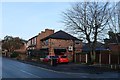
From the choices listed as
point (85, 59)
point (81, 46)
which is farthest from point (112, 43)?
point (81, 46)

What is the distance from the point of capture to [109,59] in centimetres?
4212

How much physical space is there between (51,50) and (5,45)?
48.7 meters

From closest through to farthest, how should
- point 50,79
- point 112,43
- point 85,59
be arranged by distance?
point 50,79 → point 85,59 → point 112,43

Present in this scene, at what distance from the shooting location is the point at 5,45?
115m

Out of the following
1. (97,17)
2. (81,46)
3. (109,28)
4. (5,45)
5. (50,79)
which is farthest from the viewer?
(5,45)

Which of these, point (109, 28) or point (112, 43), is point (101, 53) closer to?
point (109, 28)

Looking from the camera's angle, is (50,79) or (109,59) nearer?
(50,79)

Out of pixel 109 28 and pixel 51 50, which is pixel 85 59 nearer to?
pixel 109 28

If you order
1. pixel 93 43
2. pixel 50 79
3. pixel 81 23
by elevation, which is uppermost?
pixel 81 23

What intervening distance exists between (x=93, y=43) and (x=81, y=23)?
13.0 ft

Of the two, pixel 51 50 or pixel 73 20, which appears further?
pixel 51 50

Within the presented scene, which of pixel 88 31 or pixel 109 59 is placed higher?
pixel 88 31

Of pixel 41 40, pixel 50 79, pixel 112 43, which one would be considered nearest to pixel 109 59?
pixel 112 43

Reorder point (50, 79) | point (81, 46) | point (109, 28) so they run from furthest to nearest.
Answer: point (81, 46) < point (109, 28) < point (50, 79)
